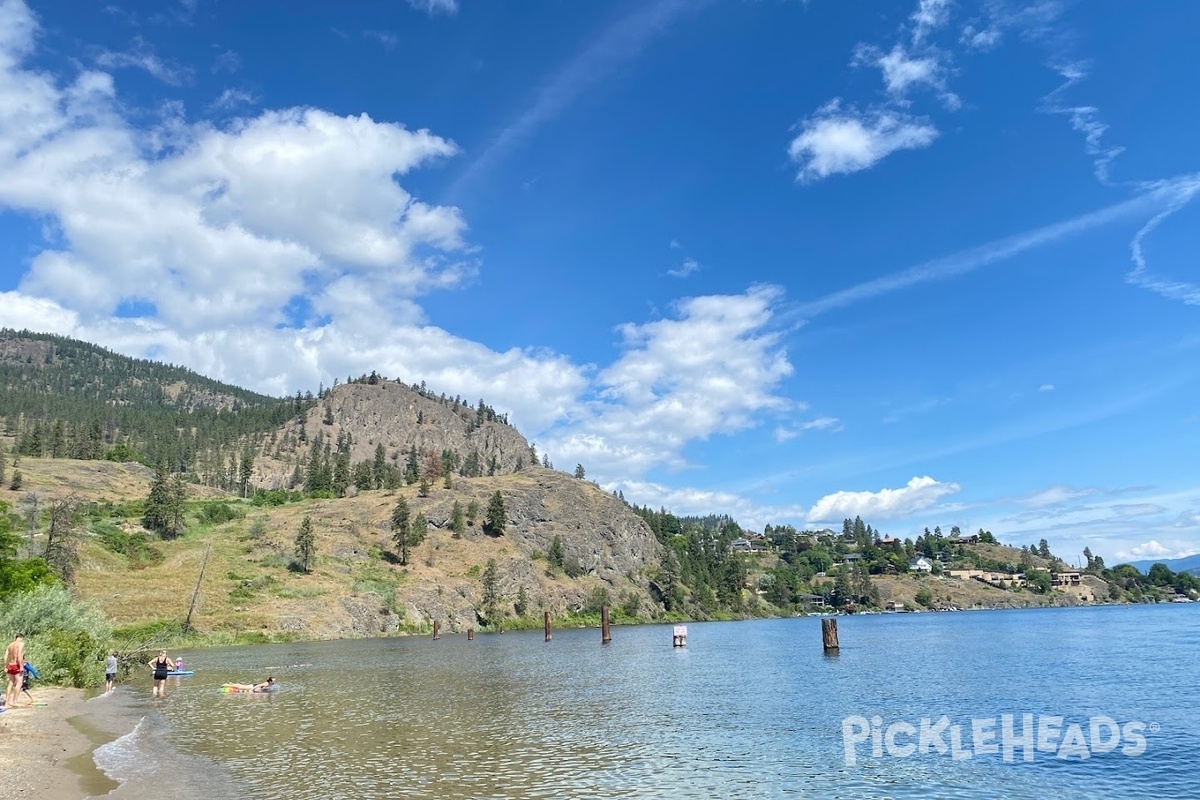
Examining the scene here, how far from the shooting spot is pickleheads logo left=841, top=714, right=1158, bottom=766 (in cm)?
2864

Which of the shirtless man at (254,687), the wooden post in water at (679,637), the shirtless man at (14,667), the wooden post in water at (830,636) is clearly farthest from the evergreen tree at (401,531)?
the shirtless man at (14,667)

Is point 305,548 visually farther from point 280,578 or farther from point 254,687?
point 254,687

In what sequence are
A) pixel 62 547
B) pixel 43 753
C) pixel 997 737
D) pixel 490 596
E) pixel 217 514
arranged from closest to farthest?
1. pixel 43 753
2. pixel 997 737
3. pixel 62 547
4. pixel 490 596
5. pixel 217 514

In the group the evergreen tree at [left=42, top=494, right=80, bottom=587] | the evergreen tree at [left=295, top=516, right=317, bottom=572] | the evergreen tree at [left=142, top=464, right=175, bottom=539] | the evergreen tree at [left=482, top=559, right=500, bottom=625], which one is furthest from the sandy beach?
the evergreen tree at [left=142, top=464, right=175, bottom=539]

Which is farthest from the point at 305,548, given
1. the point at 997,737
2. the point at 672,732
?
the point at 997,737

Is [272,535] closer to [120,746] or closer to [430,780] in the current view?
[120,746]

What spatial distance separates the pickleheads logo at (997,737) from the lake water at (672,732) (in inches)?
7.2

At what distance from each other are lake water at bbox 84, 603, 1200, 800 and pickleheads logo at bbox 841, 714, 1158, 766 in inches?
7.2

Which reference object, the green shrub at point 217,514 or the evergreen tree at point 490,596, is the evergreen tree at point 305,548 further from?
the green shrub at point 217,514

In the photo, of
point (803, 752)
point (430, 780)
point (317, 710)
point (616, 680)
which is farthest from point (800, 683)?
point (430, 780)

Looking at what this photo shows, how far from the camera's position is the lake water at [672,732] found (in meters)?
24.0

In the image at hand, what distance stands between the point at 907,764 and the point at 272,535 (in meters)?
168

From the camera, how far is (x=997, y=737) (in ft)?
104

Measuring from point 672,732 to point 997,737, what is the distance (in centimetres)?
1336
